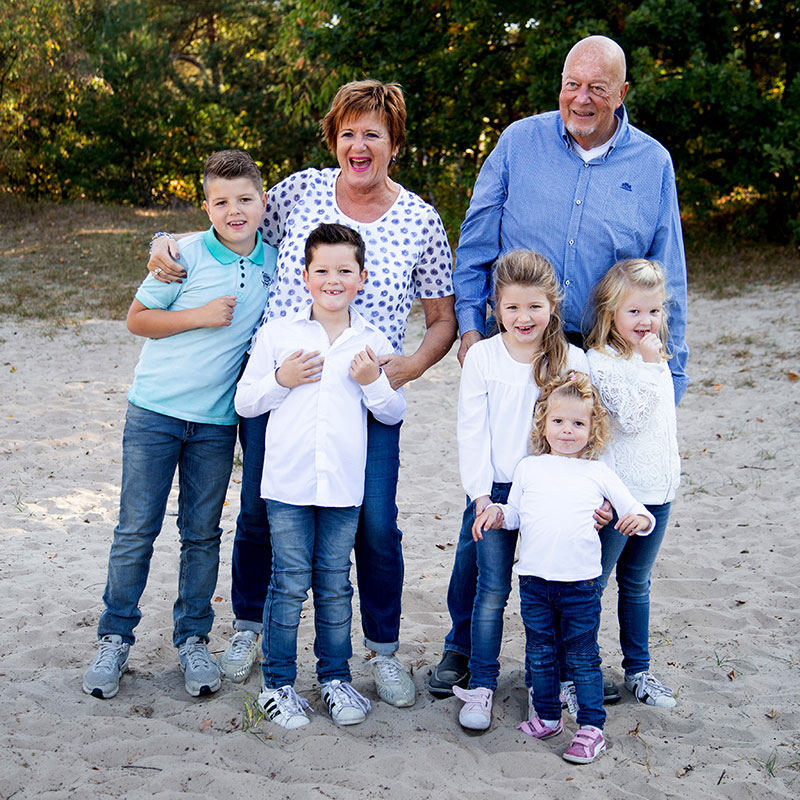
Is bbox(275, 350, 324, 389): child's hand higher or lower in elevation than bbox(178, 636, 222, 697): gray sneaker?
higher

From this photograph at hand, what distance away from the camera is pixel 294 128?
20.0 meters

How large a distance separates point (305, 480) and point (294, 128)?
60.1 feet

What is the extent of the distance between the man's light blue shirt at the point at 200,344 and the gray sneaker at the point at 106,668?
88 cm

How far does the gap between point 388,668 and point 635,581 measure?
0.94 meters

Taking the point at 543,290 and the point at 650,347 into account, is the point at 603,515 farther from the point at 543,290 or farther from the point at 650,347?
the point at 543,290

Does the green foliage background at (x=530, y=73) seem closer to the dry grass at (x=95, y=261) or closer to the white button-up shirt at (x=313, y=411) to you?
the dry grass at (x=95, y=261)

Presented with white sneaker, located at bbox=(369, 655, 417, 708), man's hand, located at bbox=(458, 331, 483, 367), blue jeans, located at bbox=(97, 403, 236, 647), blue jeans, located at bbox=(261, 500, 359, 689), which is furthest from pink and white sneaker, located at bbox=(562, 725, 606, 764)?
blue jeans, located at bbox=(97, 403, 236, 647)

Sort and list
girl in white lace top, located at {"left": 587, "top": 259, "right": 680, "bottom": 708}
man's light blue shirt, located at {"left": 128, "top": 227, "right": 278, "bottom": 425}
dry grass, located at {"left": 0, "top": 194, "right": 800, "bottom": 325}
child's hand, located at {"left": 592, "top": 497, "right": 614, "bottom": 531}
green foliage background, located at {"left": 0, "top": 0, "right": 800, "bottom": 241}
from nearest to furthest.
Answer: child's hand, located at {"left": 592, "top": 497, "right": 614, "bottom": 531} < girl in white lace top, located at {"left": 587, "top": 259, "right": 680, "bottom": 708} < man's light blue shirt, located at {"left": 128, "top": 227, "right": 278, "bottom": 425} < green foliage background, located at {"left": 0, "top": 0, "right": 800, "bottom": 241} < dry grass, located at {"left": 0, "top": 194, "right": 800, "bottom": 325}

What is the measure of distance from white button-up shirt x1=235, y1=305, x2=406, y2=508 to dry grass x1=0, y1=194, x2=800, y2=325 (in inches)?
307

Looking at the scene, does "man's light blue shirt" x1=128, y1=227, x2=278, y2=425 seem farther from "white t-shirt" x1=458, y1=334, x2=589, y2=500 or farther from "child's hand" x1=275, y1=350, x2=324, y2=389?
"white t-shirt" x1=458, y1=334, x2=589, y2=500

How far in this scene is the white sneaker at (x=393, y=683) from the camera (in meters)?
3.19

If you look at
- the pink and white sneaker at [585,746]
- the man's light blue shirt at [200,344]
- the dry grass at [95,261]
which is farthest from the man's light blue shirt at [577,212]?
the dry grass at [95,261]

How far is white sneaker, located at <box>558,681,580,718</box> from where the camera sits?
314cm

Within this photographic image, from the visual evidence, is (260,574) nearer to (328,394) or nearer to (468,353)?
(328,394)
